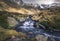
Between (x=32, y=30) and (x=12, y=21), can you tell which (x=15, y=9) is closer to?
(x=12, y=21)

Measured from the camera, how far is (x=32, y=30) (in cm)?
378

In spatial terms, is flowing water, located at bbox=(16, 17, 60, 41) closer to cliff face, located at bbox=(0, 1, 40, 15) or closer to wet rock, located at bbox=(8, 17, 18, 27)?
wet rock, located at bbox=(8, 17, 18, 27)

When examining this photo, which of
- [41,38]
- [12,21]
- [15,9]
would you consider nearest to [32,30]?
[41,38]

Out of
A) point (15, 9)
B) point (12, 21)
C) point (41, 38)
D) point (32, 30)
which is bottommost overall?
point (41, 38)

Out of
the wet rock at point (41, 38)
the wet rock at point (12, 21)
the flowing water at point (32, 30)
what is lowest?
the wet rock at point (41, 38)

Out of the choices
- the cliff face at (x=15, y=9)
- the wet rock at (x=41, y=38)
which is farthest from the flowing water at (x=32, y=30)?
the cliff face at (x=15, y=9)

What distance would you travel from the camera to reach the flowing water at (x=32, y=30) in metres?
3.70

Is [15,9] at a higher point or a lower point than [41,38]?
higher

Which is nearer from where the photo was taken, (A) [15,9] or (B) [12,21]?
(B) [12,21]

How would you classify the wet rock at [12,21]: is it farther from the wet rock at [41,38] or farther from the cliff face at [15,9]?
the wet rock at [41,38]

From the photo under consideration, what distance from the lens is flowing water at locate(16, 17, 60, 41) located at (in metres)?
3.70

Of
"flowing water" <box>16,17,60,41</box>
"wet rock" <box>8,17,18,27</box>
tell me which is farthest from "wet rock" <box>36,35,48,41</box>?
"wet rock" <box>8,17,18,27</box>

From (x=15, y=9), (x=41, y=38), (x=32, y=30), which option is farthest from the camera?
(x=15, y=9)

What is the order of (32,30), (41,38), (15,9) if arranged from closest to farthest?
(41,38)
(32,30)
(15,9)
